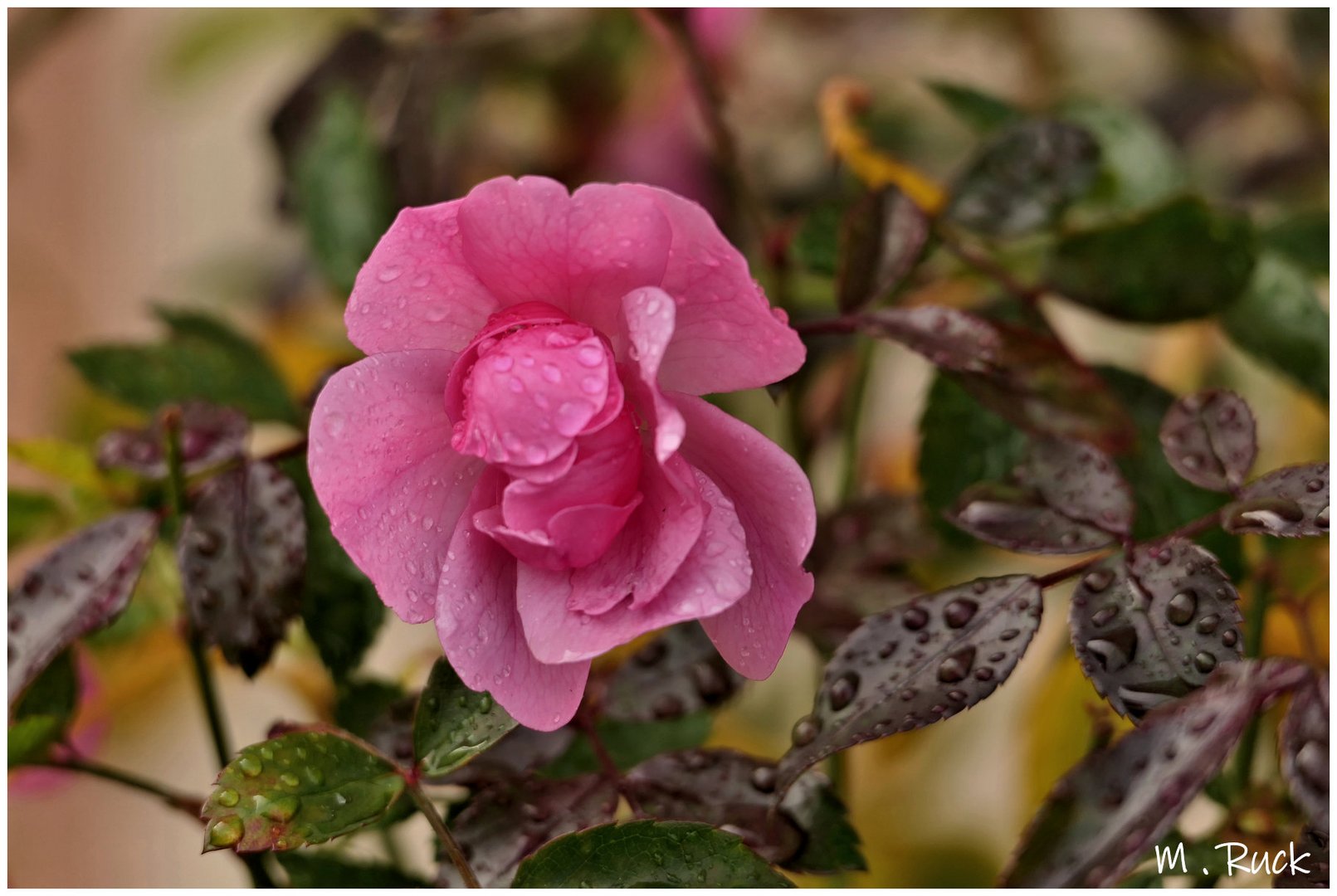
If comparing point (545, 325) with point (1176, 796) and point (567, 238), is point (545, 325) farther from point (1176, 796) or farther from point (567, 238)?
point (1176, 796)

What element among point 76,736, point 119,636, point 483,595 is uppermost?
point 483,595

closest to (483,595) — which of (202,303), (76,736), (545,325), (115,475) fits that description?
(545,325)

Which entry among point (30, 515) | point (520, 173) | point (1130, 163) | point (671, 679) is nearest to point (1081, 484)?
point (671, 679)

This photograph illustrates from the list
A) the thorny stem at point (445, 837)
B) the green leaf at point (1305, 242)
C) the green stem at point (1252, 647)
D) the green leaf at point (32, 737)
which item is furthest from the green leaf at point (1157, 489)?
the green leaf at point (32, 737)

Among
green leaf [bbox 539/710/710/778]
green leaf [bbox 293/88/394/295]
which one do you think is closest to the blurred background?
green leaf [bbox 293/88/394/295]

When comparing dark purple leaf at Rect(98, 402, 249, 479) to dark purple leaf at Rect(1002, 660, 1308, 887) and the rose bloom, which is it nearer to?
the rose bloom

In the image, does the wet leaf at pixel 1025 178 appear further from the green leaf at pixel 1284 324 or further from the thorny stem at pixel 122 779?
the thorny stem at pixel 122 779
